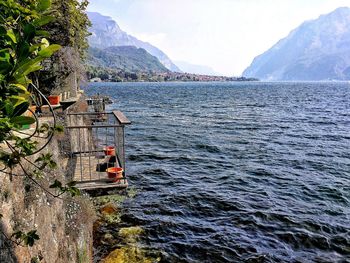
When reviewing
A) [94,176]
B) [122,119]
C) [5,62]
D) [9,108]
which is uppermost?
[5,62]

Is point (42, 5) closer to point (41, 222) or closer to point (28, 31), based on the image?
point (28, 31)

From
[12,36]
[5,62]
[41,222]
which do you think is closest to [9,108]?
[5,62]

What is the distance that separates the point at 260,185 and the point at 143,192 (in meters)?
5.64

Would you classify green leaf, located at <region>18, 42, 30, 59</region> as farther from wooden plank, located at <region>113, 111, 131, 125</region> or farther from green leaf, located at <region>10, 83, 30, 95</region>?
wooden plank, located at <region>113, 111, 131, 125</region>

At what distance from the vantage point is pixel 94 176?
34.9 feet

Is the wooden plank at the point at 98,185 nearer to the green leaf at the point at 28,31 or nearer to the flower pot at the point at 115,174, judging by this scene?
the flower pot at the point at 115,174

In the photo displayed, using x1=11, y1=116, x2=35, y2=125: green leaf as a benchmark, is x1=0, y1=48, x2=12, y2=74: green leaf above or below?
above

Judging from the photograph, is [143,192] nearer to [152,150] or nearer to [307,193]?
[307,193]

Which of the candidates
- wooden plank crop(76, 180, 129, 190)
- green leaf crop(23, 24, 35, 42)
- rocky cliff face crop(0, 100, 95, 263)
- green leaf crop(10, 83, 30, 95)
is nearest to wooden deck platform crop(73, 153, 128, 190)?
wooden plank crop(76, 180, 129, 190)

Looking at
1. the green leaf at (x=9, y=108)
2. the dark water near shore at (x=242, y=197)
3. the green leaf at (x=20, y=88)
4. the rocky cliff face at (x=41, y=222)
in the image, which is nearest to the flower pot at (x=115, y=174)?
the rocky cliff face at (x=41, y=222)

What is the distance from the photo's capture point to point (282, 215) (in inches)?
489

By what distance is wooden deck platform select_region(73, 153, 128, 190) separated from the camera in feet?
31.4

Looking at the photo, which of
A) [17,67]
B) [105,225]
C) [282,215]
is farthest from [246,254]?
[17,67]

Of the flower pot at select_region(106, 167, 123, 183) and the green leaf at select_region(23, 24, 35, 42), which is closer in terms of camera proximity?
the green leaf at select_region(23, 24, 35, 42)
